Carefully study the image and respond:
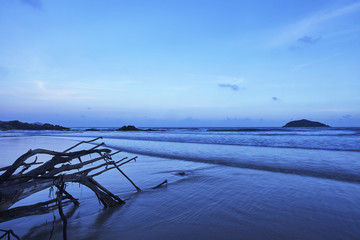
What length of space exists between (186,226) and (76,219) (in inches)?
67.3

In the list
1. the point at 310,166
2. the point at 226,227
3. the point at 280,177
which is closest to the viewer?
the point at 226,227

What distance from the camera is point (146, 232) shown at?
295 centimetres

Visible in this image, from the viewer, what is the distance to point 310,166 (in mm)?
7902

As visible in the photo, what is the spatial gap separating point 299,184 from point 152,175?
4.11 meters

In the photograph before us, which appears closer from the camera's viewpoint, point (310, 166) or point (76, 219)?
point (76, 219)

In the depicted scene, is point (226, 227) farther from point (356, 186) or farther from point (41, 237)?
point (356, 186)

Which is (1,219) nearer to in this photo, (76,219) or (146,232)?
(76,219)

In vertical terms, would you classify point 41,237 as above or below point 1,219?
below

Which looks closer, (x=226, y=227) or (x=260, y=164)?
(x=226, y=227)

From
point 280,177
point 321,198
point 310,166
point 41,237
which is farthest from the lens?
point 310,166

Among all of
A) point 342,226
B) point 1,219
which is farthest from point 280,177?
point 1,219

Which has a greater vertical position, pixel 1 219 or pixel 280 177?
pixel 1 219

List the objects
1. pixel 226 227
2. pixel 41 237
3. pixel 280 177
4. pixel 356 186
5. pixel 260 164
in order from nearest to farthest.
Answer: pixel 41 237, pixel 226 227, pixel 356 186, pixel 280 177, pixel 260 164

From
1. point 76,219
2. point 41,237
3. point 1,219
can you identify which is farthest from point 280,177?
point 1,219
